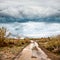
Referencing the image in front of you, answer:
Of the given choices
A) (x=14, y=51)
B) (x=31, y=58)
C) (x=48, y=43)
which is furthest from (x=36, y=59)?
(x=48, y=43)

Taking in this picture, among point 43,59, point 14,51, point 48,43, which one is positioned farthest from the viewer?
point 48,43

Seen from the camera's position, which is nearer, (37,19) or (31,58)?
(31,58)

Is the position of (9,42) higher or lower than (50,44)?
higher

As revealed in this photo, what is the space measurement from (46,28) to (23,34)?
40.7 inches

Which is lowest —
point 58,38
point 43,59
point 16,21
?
point 43,59

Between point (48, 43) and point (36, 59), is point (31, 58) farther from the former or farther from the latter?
point (48, 43)

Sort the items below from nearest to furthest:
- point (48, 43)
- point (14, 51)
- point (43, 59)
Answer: point (43, 59)
point (14, 51)
point (48, 43)

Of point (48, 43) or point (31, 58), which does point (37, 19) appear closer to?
point (48, 43)

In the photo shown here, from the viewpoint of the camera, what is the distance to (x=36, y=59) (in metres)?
8.50

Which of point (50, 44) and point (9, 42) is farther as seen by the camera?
point (9, 42)

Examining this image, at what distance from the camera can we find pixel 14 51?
1011cm

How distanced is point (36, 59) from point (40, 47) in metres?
3.04

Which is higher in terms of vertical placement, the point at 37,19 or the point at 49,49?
the point at 37,19

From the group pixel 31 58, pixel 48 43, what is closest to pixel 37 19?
pixel 48 43
